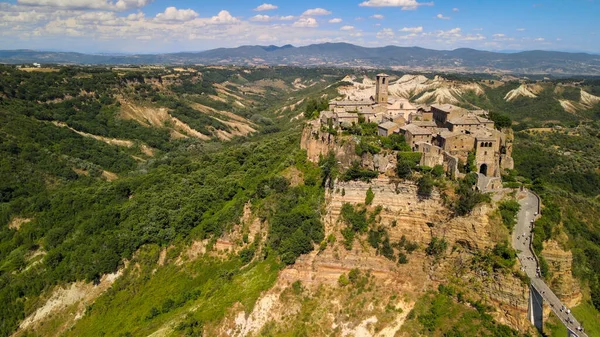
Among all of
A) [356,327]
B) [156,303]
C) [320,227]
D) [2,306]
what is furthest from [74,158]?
[356,327]

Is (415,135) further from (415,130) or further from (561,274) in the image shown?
(561,274)

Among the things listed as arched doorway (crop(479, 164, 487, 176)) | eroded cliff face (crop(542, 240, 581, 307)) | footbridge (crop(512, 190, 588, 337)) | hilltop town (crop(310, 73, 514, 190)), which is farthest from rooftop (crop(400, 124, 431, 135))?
eroded cliff face (crop(542, 240, 581, 307))

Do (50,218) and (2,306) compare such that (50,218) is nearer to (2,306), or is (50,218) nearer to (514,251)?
(2,306)

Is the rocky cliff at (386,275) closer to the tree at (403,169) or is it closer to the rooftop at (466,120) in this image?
the tree at (403,169)

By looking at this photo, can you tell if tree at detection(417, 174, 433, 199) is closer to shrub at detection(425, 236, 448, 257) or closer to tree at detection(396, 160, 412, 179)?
tree at detection(396, 160, 412, 179)

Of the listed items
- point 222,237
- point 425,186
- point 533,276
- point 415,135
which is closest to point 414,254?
point 425,186

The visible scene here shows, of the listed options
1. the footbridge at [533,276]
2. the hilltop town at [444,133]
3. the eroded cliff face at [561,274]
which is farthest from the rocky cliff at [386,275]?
the hilltop town at [444,133]
